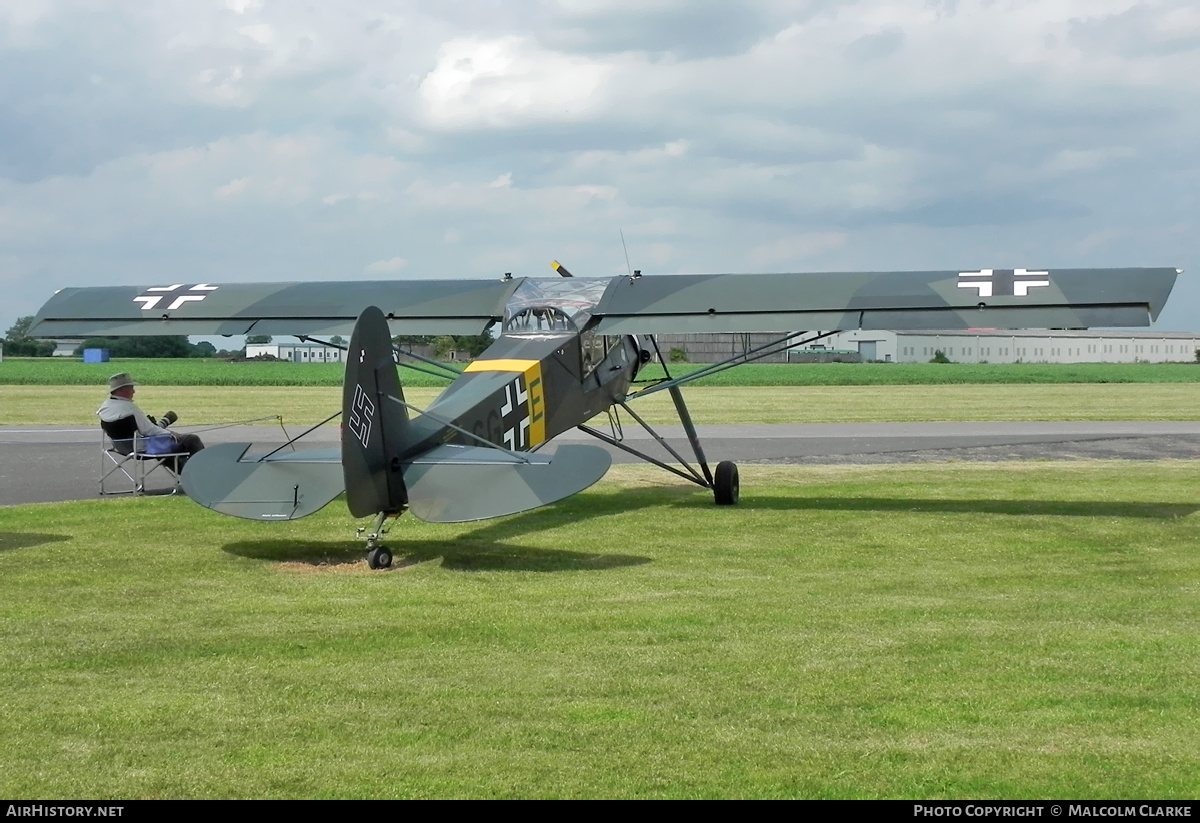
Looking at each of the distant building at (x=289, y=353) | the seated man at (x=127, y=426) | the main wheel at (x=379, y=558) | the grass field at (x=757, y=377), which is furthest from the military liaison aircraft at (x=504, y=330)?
the distant building at (x=289, y=353)

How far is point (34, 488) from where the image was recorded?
14.6 metres

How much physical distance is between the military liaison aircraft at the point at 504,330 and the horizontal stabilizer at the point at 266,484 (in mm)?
14

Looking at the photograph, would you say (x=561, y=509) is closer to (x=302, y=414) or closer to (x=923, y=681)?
(x=923, y=681)

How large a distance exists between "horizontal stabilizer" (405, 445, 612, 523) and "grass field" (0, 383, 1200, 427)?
62.5ft

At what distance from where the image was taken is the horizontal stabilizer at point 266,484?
881cm

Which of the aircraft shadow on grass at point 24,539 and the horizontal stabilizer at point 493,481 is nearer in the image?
the horizontal stabilizer at point 493,481

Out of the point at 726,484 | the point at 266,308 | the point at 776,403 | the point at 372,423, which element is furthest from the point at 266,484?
the point at 776,403

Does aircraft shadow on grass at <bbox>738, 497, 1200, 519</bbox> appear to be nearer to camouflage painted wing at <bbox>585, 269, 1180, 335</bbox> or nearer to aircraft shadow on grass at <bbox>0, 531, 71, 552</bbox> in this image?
camouflage painted wing at <bbox>585, 269, 1180, 335</bbox>

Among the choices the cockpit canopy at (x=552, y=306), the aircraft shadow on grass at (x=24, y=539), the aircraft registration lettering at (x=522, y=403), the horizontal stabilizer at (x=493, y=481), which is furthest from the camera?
the cockpit canopy at (x=552, y=306)

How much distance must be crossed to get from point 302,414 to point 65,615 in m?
24.8

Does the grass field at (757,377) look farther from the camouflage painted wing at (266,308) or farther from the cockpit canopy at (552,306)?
the cockpit canopy at (552,306)

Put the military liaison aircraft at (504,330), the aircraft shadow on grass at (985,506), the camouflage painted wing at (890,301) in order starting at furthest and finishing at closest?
the aircraft shadow on grass at (985,506) < the camouflage painted wing at (890,301) < the military liaison aircraft at (504,330)

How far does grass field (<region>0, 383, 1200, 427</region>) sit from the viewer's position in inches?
1187

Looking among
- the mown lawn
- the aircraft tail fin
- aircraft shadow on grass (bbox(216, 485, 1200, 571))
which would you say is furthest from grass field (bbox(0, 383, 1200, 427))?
the aircraft tail fin
